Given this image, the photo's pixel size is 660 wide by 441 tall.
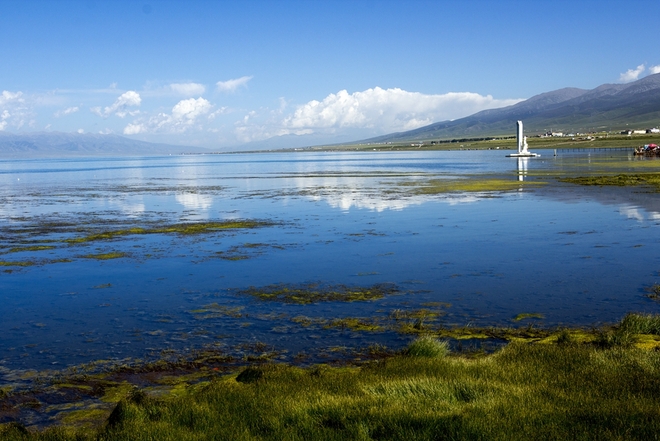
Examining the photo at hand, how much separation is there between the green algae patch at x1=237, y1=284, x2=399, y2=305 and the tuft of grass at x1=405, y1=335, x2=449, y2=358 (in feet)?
14.3

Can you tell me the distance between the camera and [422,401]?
24.6 feet

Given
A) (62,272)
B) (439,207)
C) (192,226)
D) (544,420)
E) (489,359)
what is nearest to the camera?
(544,420)

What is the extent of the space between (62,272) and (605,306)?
14395 millimetres

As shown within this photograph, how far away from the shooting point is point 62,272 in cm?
1816

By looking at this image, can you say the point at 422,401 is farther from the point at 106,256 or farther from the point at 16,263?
the point at 16,263

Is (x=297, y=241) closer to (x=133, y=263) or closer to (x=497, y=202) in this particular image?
(x=133, y=263)

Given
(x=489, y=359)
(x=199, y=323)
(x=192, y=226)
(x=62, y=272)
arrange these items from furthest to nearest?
1. (x=192, y=226)
2. (x=62, y=272)
3. (x=199, y=323)
4. (x=489, y=359)

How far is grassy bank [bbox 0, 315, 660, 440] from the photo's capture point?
659 cm

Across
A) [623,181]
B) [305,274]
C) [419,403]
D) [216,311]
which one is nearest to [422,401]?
A: [419,403]

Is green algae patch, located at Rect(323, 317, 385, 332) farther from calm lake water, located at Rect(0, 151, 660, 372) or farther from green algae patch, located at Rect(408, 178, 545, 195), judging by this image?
green algae patch, located at Rect(408, 178, 545, 195)

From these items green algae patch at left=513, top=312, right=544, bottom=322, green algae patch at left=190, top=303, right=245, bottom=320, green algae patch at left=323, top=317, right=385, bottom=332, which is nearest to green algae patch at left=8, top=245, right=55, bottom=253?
green algae patch at left=190, top=303, right=245, bottom=320

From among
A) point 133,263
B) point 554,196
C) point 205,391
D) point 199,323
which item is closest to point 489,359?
point 205,391

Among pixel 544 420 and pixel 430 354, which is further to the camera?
pixel 430 354

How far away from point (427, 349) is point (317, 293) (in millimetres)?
5550
